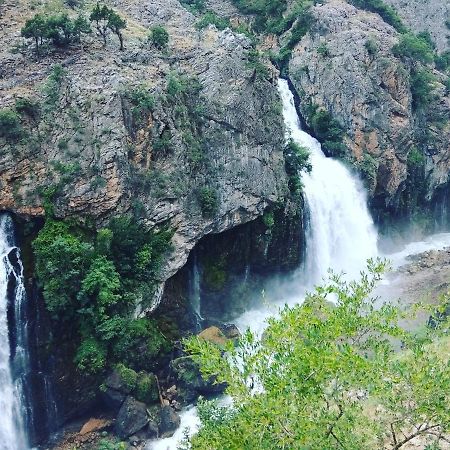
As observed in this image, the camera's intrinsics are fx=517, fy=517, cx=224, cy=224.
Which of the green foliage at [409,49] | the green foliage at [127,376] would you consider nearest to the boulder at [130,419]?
the green foliage at [127,376]

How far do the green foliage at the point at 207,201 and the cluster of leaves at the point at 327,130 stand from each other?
1258 centimetres

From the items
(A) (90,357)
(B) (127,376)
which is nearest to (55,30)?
(A) (90,357)

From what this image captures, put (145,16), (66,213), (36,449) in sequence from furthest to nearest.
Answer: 1. (145,16)
2. (66,213)
3. (36,449)

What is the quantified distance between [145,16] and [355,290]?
1054 inches

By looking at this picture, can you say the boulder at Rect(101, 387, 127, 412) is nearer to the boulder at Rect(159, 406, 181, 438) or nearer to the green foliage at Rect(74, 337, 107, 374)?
the green foliage at Rect(74, 337, 107, 374)

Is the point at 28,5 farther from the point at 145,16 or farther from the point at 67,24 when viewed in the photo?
the point at 145,16

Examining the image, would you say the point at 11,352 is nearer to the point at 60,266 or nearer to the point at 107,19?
the point at 60,266

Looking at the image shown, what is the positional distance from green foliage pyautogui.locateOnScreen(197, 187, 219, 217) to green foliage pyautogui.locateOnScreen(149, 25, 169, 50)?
334 inches

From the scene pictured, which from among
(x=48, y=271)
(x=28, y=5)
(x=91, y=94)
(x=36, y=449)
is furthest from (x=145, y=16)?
(x=36, y=449)

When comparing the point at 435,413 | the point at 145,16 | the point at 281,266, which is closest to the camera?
the point at 435,413

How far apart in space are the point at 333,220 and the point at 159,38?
13653 mm

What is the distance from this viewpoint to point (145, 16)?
30.9 metres

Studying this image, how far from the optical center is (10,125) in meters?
19.5

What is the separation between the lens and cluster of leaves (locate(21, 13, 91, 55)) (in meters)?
22.6
